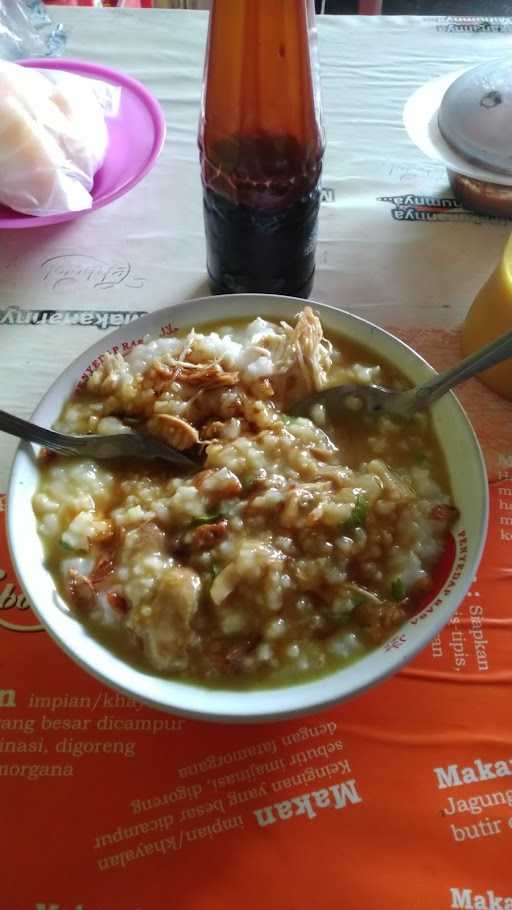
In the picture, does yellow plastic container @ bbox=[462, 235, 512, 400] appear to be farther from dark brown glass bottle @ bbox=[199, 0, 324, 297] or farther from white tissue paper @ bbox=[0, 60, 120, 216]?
white tissue paper @ bbox=[0, 60, 120, 216]

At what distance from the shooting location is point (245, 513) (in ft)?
3.09

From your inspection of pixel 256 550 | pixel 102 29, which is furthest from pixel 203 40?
pixel 256 550

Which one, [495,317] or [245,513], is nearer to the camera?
[245,513]

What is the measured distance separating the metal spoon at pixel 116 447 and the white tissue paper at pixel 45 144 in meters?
0.67

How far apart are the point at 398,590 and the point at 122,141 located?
128cm

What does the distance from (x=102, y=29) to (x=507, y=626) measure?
1955 millimetres

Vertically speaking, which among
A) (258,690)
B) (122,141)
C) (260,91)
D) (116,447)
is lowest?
(258,690)

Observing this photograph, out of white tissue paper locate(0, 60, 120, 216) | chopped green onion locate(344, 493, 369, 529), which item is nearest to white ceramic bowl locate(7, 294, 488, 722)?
chopped green onion locate(344, 493, 369, 529)

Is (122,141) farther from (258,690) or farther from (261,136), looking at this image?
(258,690)

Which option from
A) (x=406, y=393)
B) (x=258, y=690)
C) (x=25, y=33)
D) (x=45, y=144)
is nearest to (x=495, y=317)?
(x=406, y=393)

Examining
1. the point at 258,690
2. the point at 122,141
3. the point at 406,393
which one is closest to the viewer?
the point at 258,690

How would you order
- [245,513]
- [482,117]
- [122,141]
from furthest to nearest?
1. [122,141]
2. [482,117]
3. [245,513]

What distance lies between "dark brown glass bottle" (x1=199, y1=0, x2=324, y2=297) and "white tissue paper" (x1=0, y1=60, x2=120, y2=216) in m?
0.37

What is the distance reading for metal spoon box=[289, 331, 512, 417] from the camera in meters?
1.02
